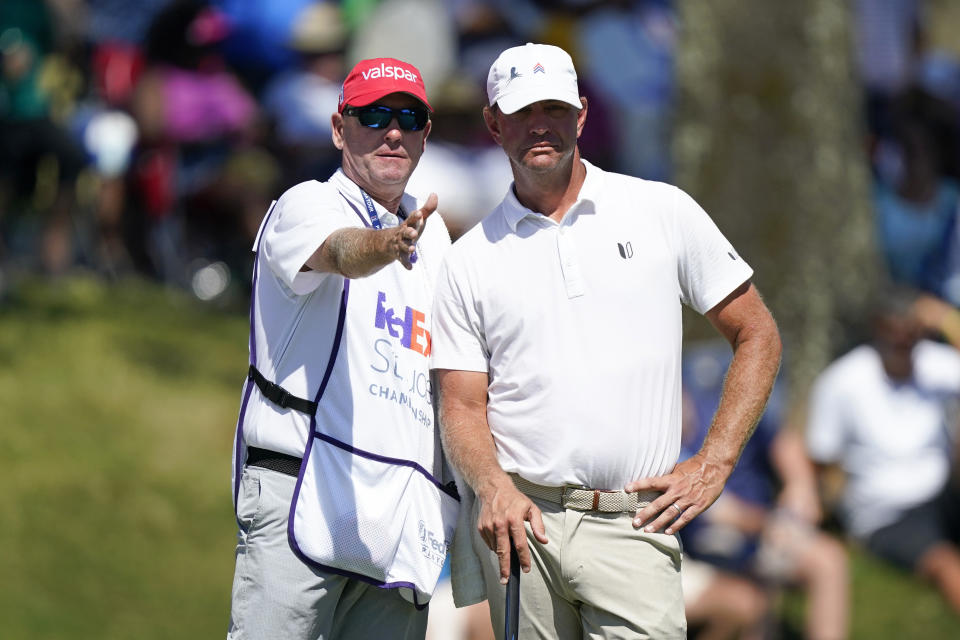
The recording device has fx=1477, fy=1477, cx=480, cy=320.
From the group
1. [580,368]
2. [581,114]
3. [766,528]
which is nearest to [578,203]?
[581,114]

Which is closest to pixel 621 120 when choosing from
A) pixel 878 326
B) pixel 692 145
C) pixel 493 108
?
pixel 692 145

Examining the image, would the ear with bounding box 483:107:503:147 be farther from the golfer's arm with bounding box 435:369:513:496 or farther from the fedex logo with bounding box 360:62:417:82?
the golfer's arm with bounding box 435:369:513:496

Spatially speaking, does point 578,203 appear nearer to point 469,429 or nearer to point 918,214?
point 469,429

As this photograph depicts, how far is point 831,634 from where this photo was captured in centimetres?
723

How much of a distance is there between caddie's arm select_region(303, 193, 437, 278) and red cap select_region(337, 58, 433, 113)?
0.43 meters

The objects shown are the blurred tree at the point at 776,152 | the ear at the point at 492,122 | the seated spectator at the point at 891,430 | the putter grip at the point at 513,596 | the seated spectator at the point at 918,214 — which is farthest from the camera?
the seated spectator at the point at 918,214

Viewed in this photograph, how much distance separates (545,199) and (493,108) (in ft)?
0.95

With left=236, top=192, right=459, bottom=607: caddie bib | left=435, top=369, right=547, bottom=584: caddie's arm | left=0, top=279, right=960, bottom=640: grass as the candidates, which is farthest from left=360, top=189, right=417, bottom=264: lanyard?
left=0, top=279, right=960, bottom=640: grass

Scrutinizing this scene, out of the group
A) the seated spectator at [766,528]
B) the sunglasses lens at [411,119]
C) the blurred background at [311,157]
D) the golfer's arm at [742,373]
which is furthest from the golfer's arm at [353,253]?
the blurred background at [311,157]

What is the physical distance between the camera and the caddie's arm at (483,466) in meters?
3.74

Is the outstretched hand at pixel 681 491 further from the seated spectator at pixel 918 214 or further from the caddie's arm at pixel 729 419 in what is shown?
the seated spectator at pixel 918 214

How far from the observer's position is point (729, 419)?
3957 mm

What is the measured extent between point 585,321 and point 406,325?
498mm

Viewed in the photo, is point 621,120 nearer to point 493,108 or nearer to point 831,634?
point 831,634
